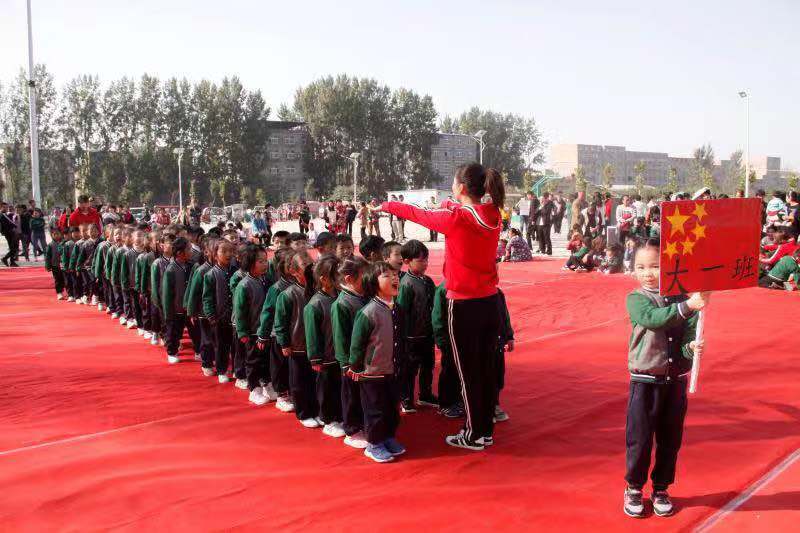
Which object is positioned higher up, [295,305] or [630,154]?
[630,154]

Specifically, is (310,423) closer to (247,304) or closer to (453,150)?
(247,304)

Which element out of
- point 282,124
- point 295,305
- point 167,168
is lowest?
point 295,305

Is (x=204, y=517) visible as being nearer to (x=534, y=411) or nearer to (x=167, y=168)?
(x=534, y=411)

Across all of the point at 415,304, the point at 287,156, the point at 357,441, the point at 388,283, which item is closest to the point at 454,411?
the point at 415,304

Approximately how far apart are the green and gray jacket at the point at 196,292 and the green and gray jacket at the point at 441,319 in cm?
281

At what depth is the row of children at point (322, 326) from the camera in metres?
4.77

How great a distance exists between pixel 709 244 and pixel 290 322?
330 cm

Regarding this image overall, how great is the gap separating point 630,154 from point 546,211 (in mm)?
141804

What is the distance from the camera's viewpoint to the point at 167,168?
68.4 metres

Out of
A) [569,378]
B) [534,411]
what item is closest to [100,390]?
[534,411]

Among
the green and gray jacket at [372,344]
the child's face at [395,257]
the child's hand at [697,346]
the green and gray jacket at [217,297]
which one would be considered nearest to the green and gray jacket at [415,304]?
the child's face at [395,257]

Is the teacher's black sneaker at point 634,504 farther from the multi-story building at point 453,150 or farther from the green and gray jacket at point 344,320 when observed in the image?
the multi-story building at point 453,150

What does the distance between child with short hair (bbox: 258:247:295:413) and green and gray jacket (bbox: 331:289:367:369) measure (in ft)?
3.34

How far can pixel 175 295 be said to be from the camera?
7812mm
